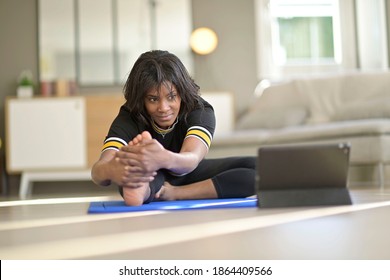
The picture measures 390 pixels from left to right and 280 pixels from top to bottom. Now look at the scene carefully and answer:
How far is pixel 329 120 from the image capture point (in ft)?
15.9

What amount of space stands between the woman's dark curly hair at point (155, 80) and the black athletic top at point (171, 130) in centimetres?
4

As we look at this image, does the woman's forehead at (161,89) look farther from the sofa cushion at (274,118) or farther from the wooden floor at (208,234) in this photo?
the sofa cushion at (274,118)

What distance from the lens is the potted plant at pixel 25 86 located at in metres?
5.71

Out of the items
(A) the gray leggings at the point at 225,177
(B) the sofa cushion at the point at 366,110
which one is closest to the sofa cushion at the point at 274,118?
(B) the sofa cushion at the point at 366,110

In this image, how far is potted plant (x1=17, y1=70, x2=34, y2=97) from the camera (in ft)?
18.7

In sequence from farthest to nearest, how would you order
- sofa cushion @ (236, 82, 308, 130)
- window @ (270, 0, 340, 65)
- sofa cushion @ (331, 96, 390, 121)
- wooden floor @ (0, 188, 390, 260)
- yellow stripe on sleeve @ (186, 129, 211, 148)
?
1. window @ (270, 0, 340, 65)
2. sofa cushion @ (236, 82, 308, 130)
3. sofa cushion @ (331, 96, 390, 121)
4. yellow stripe on sleeve @ (186, 129, 211, 148)
5. wooden floor @ (0, 188, 390, 260)

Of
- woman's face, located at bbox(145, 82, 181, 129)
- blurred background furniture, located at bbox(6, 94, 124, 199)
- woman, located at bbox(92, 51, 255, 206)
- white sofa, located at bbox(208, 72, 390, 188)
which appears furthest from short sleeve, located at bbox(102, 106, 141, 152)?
blurred background furniture, located at bbox(6, 94, 124, 199)

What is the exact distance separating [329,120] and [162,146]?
9.92 feet

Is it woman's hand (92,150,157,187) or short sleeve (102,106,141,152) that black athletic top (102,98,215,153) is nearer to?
short sleeve (102,106,141,152)

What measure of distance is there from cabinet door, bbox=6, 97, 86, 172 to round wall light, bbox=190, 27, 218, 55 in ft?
4.20

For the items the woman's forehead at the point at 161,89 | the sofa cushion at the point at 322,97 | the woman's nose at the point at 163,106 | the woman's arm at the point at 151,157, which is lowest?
the woman's arm at the point at 151,157

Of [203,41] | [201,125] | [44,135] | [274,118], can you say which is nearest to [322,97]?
[274,118]
